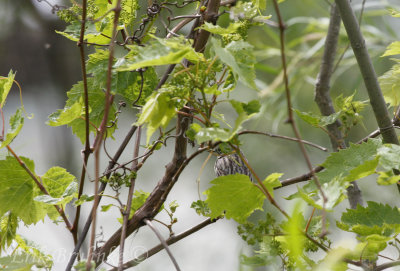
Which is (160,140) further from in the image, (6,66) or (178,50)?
(6,66)

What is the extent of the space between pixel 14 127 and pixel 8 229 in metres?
0.20

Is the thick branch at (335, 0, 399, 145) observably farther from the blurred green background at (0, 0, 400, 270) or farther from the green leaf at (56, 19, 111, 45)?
the blurred green background at (0, 0, 400, 270)

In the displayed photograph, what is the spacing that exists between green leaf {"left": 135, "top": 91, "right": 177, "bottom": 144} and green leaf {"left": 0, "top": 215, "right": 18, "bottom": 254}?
350 mm

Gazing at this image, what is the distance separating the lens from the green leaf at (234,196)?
67 cm

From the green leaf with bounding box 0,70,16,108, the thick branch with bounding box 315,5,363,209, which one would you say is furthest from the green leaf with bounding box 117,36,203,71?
the thick branch with bounding box 315,5,363,209

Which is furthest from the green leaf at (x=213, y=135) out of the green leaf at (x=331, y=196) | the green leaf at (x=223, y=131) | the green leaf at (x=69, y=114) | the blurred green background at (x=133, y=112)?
the blurred green background at (x=133, y=112)

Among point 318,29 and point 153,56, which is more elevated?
point 153,56

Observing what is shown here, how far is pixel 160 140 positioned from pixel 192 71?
0.60ft

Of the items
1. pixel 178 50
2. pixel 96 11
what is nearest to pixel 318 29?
pixel 96 11

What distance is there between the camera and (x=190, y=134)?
66 cm

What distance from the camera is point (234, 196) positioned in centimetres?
69

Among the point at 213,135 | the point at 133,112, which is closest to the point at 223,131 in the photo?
the point at 213,135

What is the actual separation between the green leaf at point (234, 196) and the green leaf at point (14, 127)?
0.27 m

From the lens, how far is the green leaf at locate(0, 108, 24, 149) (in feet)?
2.34
